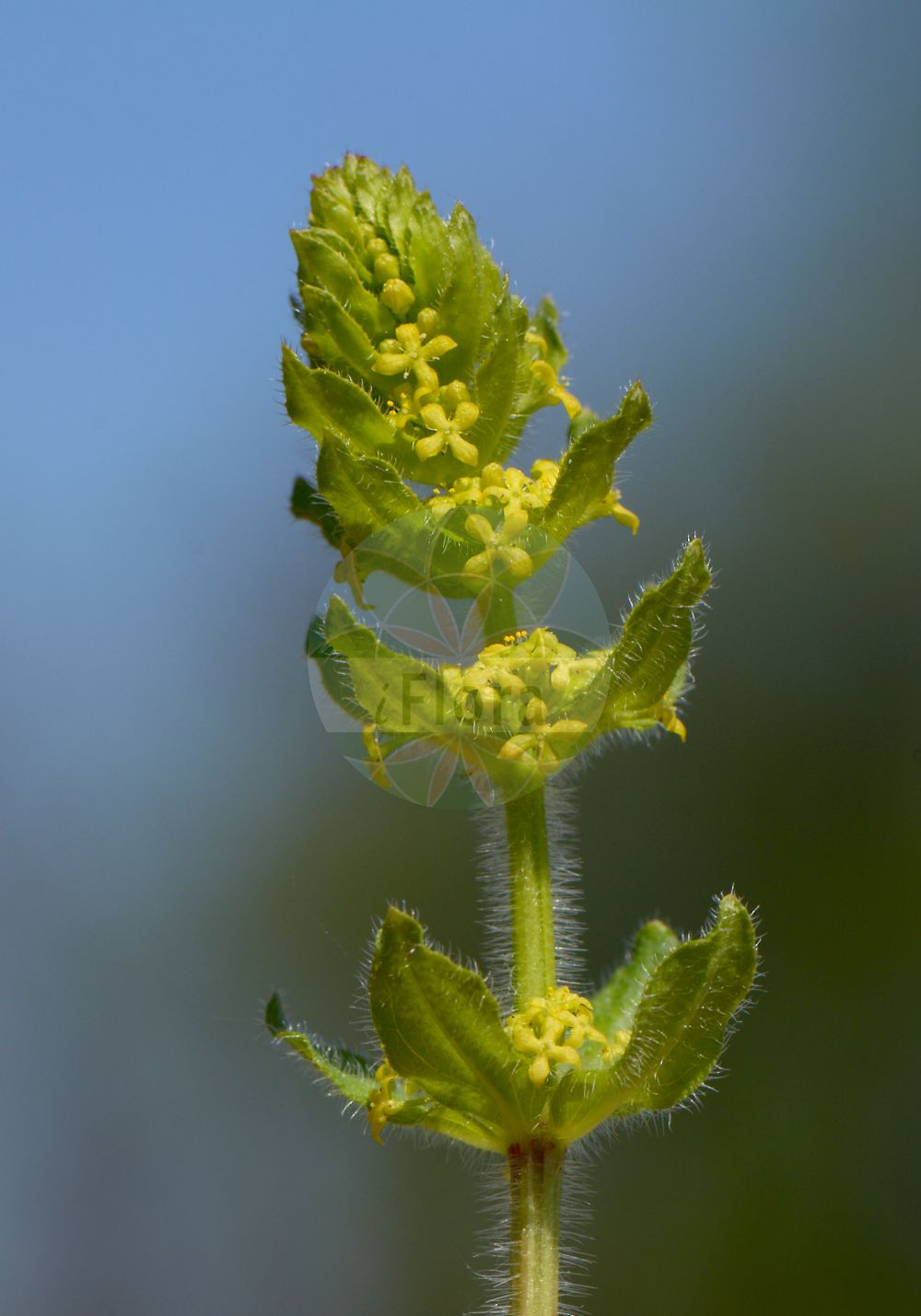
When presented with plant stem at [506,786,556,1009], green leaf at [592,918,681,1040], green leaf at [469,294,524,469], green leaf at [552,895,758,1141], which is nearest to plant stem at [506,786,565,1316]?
plant stem at [506,786,556,1009]

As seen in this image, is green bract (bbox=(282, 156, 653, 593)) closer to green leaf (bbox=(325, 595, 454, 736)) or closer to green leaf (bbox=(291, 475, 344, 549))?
green leaf (bbox=(291, 475, 344, 549))

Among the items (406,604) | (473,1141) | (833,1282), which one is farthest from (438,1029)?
(833,1282)

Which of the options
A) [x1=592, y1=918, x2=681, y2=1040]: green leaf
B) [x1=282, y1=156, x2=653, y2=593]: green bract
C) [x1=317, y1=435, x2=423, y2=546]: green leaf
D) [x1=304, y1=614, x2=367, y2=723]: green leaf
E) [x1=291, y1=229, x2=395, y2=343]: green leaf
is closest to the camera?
[x1=317, y1=435, x2=423, y2=546]: green leaf

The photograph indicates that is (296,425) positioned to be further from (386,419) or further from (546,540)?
(546,540)

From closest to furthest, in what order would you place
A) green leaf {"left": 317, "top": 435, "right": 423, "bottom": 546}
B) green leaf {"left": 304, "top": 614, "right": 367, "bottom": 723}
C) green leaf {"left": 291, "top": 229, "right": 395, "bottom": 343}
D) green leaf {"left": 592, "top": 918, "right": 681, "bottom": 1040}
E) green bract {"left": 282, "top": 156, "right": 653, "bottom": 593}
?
green leaf {"left": 317, "top": 435, "right": 423, "bottom": 546}
green bract {"left": 282, "top": 156, "right": 653, "bottom": 593}
green leaf {"left": 304, "top": 614, "right": 367, "bottom": 723}
green leaf {"left": 291, "top": 229, "right": 395, "bottom": 343}
green leaf {"left": 592, "top": 918, "right": 681, "bottom": 1040}

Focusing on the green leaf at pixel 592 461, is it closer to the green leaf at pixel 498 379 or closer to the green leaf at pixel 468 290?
the green leaf at pixel 498 379

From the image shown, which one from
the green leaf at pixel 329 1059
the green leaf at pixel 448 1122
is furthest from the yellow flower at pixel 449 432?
the green leaf at pixel 448 1122

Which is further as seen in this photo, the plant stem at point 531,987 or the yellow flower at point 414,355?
the yellow flower at point 414,355
